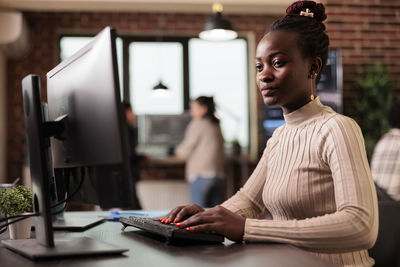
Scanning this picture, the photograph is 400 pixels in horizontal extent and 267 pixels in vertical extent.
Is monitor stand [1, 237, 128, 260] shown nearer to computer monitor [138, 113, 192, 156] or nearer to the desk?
the desk

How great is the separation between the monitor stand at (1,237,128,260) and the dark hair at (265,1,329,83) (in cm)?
72

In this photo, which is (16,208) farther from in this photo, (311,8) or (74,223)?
(311,8)

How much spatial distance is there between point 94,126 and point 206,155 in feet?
12.8

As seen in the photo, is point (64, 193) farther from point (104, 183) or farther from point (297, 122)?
point (297, 122)

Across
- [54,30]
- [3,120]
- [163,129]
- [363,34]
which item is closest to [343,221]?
[363,34]

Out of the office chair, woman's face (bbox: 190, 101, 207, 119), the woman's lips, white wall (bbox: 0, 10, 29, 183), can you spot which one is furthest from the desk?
white wall (bbox: 0, 10, 29, 183)

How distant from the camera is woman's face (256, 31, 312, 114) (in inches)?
51.9

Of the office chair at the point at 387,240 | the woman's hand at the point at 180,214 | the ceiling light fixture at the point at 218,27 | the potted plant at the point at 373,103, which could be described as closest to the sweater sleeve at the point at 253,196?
the woman's hand at the point at 180,214

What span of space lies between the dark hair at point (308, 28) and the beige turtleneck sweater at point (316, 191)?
0.48 ft

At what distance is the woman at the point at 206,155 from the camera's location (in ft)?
15.9

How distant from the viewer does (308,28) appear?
138 centimetres

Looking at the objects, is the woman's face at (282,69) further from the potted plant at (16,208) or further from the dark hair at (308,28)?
the potted plant at (16,208)

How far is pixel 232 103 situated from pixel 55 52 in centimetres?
227

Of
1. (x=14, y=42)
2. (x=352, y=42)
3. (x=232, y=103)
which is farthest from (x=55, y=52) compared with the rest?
(x=352, y=42)
